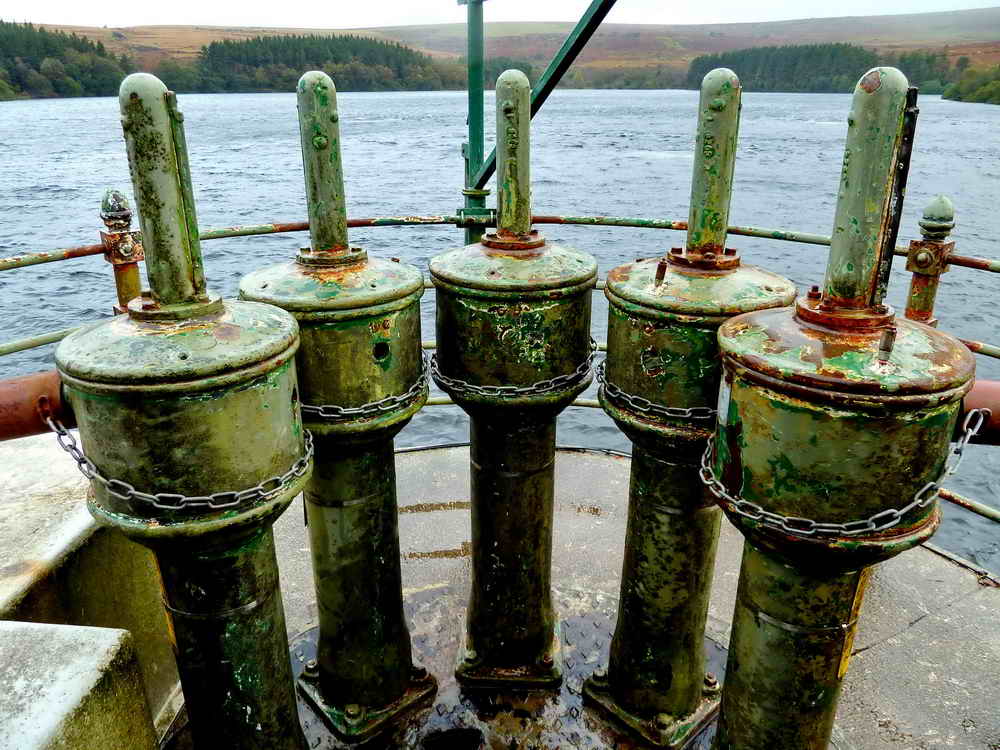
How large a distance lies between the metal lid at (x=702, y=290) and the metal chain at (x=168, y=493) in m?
1.18

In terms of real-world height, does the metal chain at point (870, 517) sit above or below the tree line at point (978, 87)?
below

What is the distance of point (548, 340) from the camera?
101 inches

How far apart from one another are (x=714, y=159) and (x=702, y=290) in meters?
0.42

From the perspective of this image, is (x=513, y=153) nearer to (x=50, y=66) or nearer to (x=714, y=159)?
(x=714, y=159)

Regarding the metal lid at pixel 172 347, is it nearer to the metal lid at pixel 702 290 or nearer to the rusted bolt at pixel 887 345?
the metal lid at pixel 702 290

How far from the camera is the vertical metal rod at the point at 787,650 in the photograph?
76.4 inches

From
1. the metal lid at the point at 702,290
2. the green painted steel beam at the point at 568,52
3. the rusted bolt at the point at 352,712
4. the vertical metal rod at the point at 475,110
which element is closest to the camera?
the metal lid at the point at 702,290

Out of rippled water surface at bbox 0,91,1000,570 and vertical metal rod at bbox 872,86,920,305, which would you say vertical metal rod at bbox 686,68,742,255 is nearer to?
vertical metal rod at bbox 872,86,920,305

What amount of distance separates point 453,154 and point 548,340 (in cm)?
3873

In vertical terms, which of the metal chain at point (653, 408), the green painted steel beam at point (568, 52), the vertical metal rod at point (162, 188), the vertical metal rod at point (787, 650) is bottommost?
the vertical metal rod at point (787, 650)

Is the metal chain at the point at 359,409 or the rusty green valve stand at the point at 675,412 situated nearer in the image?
the rusty green valve stand at the point at 675,412

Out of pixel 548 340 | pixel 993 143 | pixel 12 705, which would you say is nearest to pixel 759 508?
pixel 548 340

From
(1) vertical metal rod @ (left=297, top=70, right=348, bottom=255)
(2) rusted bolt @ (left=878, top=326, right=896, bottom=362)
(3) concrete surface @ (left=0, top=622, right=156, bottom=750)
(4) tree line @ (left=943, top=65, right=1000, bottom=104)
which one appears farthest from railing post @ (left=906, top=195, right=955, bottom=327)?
(4) tree line @ (left=943, top=65, right=1000, bottom=104)

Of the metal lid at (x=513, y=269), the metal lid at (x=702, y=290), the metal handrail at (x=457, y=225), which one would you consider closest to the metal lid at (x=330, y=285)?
the metal lid at (x=513, y=269)
